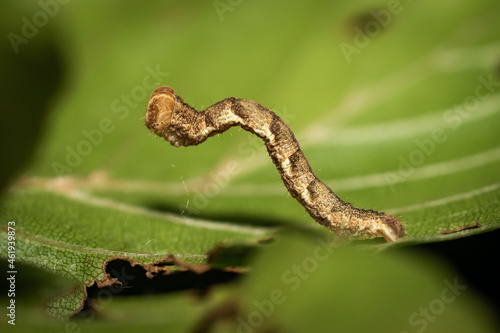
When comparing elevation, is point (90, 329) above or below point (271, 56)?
below

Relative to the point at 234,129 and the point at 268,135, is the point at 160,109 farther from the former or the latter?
the point at 234,129

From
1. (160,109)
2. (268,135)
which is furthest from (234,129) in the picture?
(160,109)

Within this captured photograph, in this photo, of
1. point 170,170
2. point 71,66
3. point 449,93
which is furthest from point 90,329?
point 449,93

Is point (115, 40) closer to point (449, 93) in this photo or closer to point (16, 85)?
point (16, 85)

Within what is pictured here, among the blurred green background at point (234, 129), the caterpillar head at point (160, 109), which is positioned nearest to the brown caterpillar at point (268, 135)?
the caterpillar head at point (160, 109)

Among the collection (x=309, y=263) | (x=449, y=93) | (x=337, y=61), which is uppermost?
(x=337, y=61)

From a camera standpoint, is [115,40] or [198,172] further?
[115,40]

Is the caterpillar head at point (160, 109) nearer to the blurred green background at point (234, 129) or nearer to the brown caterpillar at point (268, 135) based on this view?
the brown caterpillar at point (268, 135)
